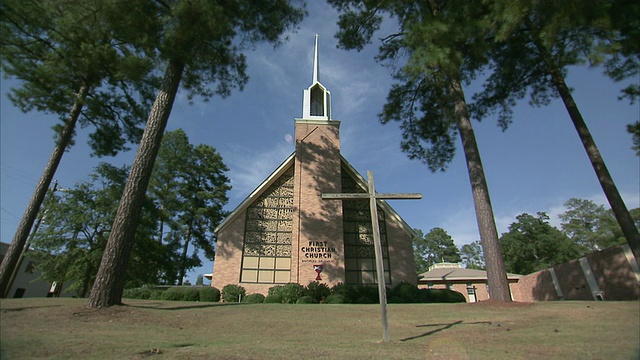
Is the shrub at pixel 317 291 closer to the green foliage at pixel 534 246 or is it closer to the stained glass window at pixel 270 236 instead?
the stained glass window at pixel 270 236

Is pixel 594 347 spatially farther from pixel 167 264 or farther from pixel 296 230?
pixel 167 264

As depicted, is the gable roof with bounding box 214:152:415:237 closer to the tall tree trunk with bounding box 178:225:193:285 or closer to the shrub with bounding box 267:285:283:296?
the shrub with bounding box 267:285:283:296

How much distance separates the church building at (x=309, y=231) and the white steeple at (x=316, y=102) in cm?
74

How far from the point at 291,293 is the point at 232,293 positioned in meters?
3.21

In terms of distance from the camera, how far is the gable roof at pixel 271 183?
18500mm

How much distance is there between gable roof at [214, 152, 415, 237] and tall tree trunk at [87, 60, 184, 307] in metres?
9.73

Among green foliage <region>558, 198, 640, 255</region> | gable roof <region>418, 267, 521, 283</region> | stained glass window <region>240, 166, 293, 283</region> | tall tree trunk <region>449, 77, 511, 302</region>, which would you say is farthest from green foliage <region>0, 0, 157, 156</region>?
green foliage <region>558, 198, 640, 255</region>

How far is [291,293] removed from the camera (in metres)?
15.1

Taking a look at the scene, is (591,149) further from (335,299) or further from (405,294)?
(335,299)

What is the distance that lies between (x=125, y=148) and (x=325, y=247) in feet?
35.0

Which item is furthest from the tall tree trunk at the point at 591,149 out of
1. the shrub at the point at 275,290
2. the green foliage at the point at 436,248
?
the green foliage at the point at 436,248

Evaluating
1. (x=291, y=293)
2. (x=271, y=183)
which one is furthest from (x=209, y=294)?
(x=271, y=183)

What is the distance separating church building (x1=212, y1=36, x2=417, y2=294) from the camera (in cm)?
1728

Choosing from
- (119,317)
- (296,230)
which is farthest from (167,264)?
(119,317)
